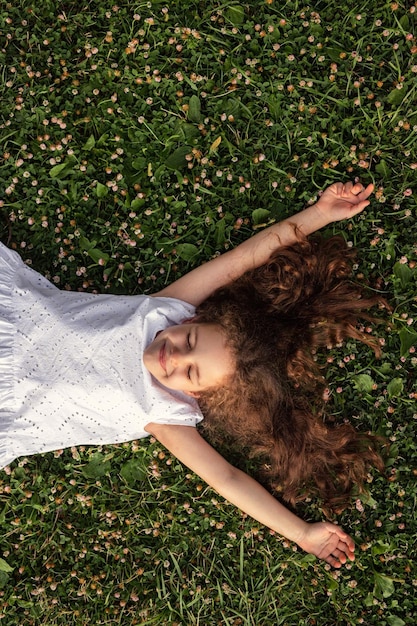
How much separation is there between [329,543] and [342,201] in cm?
191

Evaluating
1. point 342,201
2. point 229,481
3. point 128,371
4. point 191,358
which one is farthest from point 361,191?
point 229,481

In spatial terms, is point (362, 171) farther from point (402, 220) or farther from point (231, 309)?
point (231, 309)

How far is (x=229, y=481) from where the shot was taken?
316 centimetres

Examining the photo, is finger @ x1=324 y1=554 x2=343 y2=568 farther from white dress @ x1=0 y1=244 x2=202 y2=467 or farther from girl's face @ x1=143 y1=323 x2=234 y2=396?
girl's face @ x1=143 y1=323 x2=234 y2=396

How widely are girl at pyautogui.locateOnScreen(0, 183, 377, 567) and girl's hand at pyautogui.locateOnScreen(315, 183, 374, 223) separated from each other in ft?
0.64

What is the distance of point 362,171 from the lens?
347 centimetres

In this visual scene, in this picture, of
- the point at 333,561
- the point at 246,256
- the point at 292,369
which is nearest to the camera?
the point at 292,369

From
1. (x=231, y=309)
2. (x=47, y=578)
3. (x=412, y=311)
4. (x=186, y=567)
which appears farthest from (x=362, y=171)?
(x=47, y=578)

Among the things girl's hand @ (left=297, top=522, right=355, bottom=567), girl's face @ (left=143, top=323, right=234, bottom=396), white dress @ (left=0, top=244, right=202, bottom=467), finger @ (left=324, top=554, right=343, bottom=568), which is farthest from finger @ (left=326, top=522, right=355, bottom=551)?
girl's face @ (left=143, top=323, right=234, bottom=396)

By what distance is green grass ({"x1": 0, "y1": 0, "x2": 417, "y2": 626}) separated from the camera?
3.45 meters

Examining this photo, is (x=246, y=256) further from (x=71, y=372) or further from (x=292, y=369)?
(x=71, y=372)

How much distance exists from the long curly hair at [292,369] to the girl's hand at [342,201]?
144 millimetres

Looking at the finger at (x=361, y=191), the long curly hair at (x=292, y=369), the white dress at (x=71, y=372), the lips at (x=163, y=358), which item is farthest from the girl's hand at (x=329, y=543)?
the finger at (x=361, y=191)

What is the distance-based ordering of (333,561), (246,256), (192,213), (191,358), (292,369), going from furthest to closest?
(192,213) < (333,561) < (246,256) < (292,369) < (191,358)
